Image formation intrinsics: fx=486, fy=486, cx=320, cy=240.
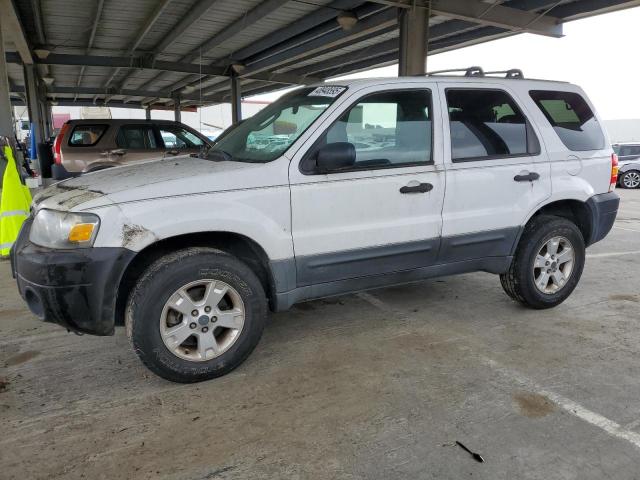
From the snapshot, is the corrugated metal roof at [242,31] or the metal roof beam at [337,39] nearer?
the corrugated metal roof at [242,31]

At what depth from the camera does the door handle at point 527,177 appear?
391cm

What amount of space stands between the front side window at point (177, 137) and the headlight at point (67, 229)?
22.3ft

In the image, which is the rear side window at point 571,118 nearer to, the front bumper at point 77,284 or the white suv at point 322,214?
the white suv at point 322,214

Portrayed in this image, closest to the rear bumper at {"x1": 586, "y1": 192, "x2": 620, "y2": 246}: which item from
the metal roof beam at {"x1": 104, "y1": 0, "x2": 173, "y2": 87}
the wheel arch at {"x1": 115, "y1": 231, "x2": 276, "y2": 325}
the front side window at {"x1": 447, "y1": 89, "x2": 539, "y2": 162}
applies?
the front side window at {"x1": 447, "y1": 89, "x2": 539, "y2": 162}

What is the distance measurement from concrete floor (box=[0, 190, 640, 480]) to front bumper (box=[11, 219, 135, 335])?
526 mm

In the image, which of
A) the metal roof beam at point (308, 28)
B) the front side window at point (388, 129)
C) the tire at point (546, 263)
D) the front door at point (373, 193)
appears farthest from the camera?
the metal roof beam at point (308, 28)

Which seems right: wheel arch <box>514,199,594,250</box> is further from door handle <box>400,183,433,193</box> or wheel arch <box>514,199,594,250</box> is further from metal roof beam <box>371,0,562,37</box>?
metal roof beam <box>371,0,562,37</box>

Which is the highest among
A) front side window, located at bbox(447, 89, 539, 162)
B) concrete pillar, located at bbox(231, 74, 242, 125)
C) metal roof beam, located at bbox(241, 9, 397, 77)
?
metal roof beam, located at bbox(241, 9, 397, 77)

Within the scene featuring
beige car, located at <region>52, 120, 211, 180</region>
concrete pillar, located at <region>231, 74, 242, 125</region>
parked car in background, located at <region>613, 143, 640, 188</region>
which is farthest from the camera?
concrete pillar, located at <region>231, 74, 242, 125</region>

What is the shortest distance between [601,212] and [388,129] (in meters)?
2.24

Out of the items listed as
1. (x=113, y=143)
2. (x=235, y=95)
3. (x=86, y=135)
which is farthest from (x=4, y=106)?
(x=235, y=95)

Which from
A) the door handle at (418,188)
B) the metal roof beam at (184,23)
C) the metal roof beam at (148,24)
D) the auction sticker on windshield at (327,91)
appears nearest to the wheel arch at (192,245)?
the door handle at (418,188)

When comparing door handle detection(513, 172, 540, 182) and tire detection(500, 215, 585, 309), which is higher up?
door handle detection(513, 172, 540, 182)

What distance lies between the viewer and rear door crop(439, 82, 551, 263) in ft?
12.2
